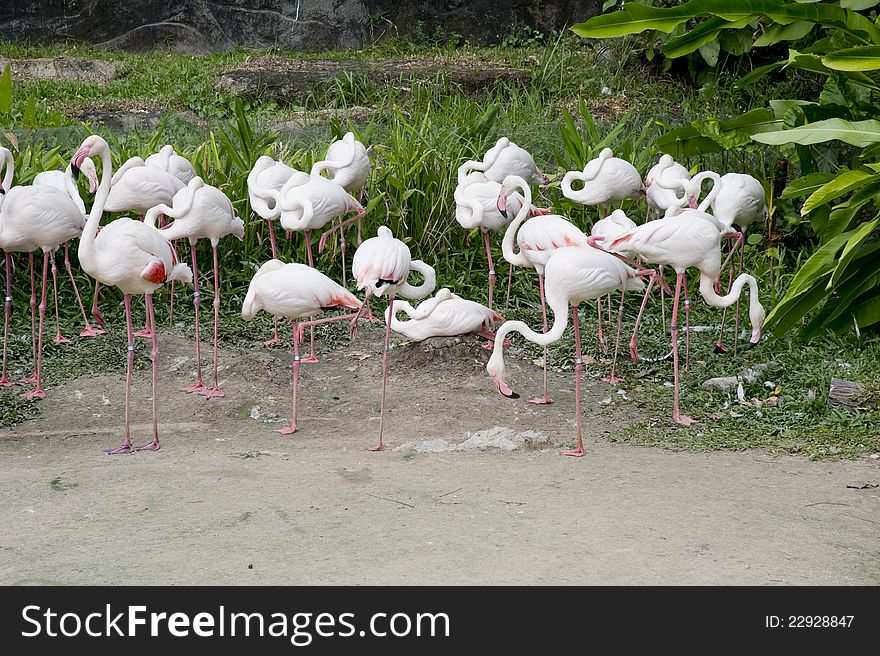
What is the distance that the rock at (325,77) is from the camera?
9711 millimetres

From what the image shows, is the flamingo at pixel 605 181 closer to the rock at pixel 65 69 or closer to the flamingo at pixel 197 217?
the flamingo at pixel 197 217

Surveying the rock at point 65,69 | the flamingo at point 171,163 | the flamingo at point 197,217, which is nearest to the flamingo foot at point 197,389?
the flamingo at point 197,217

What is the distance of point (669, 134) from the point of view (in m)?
6.24

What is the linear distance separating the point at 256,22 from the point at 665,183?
24.8 feet

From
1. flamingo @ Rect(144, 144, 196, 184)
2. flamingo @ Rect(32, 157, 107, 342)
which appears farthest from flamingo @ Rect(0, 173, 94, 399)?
flamingo @ Rect(144, 144, 196, 184)

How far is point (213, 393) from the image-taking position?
5.26m

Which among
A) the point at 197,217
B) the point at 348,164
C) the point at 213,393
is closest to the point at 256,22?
the point at 348,164

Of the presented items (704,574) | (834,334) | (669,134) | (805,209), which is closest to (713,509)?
(704,574)

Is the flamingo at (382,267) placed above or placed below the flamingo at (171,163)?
below

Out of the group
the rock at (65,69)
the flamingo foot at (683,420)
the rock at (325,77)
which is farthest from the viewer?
the rock at (65,69)

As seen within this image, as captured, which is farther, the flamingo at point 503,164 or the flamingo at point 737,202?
the flamingo at point 503,164

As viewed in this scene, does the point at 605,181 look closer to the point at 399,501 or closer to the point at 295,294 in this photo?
the point at 295,294

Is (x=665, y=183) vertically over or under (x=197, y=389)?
over
